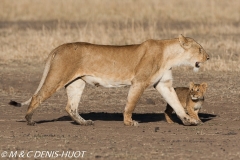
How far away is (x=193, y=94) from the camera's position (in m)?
11.9

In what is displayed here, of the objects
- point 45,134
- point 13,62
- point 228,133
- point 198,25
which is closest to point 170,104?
point 228,133

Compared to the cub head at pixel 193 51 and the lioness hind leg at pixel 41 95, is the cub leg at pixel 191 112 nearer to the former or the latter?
the cub head at pixel 193 51

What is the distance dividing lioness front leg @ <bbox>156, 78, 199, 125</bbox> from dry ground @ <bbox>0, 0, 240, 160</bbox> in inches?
7.8

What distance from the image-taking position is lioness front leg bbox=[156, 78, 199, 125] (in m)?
11.8

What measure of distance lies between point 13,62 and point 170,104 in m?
7.48

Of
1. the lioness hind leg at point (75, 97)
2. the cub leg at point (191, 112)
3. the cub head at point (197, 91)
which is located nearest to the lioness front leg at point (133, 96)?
the lioness hind leg at point (75, 97)

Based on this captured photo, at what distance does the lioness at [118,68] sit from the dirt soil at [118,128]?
0.37 metres

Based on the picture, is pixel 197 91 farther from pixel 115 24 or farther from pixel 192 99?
pixel 115 24

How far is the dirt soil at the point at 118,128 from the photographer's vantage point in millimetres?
9070

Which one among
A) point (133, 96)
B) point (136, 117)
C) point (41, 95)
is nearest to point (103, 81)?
point (133, 96)

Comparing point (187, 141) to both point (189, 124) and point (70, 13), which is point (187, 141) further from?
point (70, 13)

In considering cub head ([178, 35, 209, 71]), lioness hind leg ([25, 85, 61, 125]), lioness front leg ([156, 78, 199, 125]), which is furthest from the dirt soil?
cub head ([178, 35, 209, 71])

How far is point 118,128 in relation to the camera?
11.2 meters

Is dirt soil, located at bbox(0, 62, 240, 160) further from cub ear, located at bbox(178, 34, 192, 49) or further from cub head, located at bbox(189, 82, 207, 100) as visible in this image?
cub ear, located at bbox(178, 34, 192, 49)
